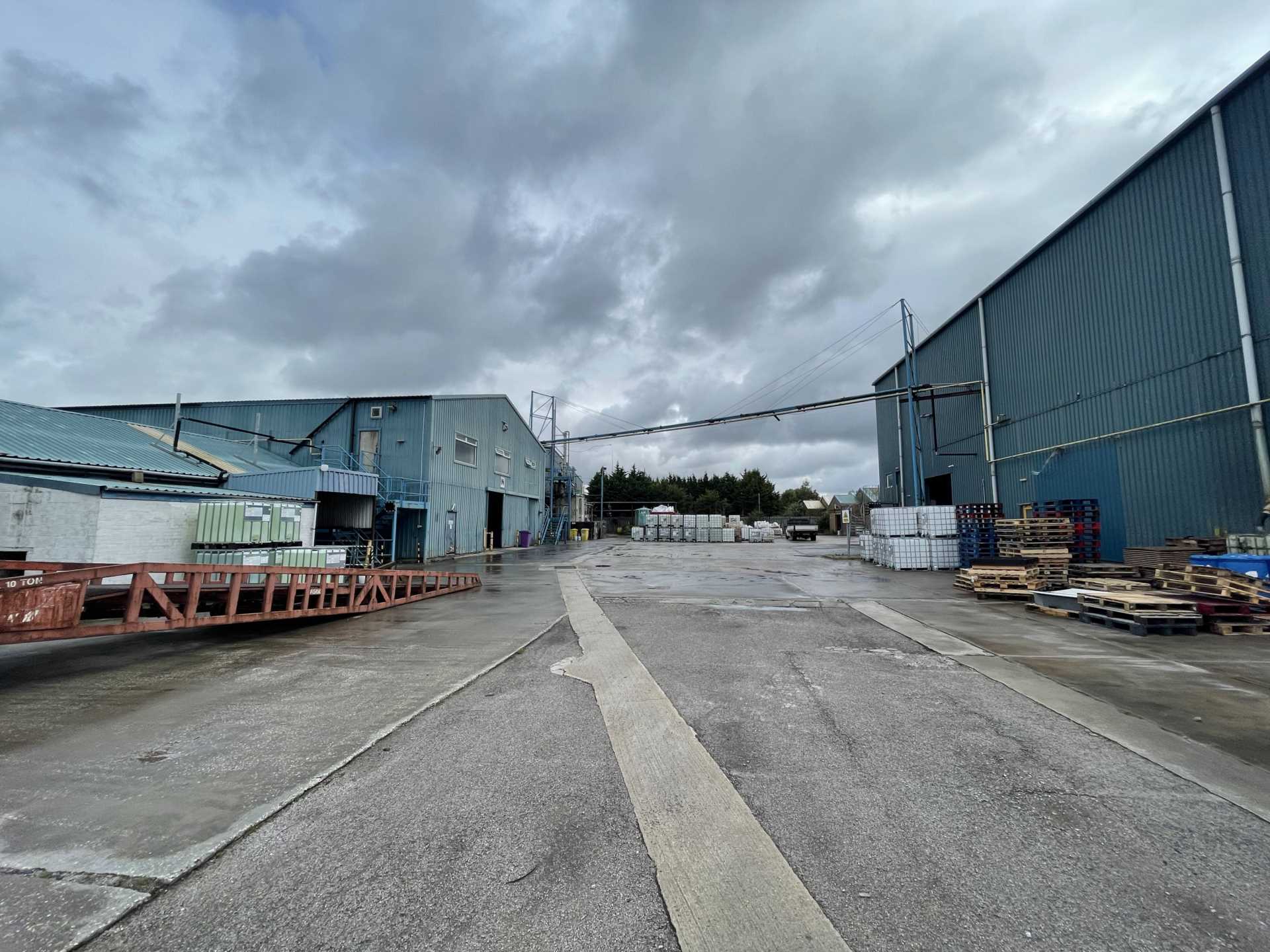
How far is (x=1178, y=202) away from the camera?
1261 cm

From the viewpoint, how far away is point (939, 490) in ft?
88.1

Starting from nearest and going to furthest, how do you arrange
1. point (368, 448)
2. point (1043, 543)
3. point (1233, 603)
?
1. point (1233, 603)
2. point (1043, 543)
3. point (368, 448)

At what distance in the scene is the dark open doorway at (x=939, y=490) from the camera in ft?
84.4

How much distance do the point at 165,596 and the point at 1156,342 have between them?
20263mm

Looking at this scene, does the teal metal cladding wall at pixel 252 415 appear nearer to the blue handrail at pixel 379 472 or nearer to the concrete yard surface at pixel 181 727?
the blue handrail at pixel 379 472

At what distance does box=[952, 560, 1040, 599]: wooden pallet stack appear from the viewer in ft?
35.2

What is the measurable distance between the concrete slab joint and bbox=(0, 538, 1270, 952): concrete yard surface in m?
0.01

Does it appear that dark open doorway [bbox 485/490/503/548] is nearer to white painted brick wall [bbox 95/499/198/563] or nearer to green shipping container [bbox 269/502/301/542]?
green shipping container [bbox 269/502/301/542]

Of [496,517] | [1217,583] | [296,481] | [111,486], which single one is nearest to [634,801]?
[1217,583]

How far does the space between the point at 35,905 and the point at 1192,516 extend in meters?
18.7

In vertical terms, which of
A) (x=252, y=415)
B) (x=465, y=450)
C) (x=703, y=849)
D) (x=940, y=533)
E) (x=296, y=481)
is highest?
(x=252, y=415)

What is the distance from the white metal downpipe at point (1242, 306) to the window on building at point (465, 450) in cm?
2555

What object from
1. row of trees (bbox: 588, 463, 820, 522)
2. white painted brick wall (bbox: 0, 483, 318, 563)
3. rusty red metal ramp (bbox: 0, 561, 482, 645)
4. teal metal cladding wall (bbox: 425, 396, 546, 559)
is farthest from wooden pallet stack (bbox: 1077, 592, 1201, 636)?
row of trees (bbox: 588, 463, 820, 522)

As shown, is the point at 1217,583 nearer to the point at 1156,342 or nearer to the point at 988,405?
the point at 1156,342
